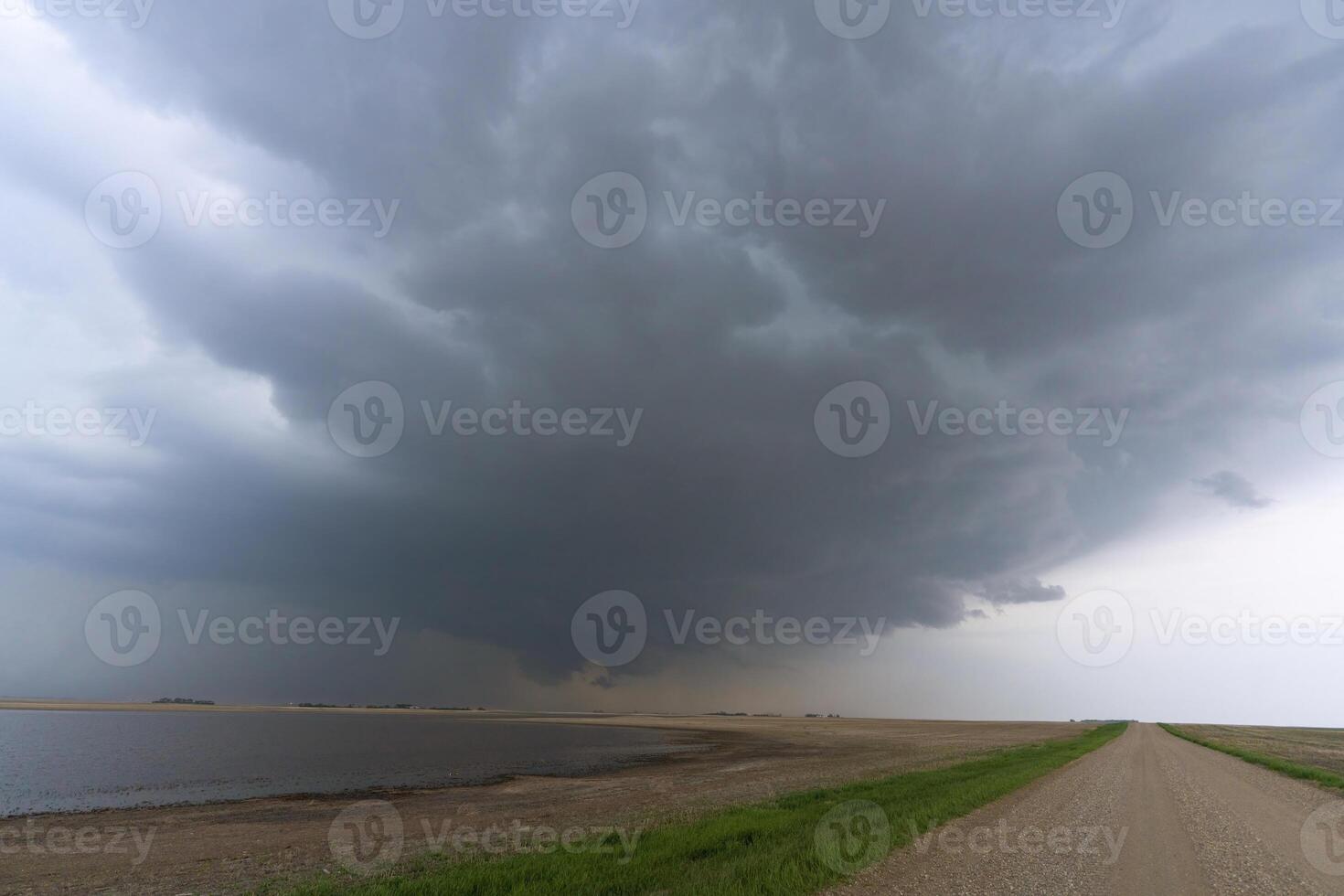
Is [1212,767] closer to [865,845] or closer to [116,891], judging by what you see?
[865,845]

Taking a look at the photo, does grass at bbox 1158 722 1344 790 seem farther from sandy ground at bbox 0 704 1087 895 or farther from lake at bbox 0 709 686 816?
lake at bbox 0 709 686 816

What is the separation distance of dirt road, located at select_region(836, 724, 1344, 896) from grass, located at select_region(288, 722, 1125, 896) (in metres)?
1.04

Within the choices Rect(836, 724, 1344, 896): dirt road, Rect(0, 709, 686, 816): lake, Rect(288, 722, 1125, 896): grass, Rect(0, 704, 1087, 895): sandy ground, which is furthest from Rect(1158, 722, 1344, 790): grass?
Rect(0, 709, 686, 816): lake

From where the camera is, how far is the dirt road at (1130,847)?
1438cm

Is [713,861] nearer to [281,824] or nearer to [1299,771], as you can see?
[281,824]

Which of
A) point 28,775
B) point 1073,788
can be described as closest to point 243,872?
point 1073,788

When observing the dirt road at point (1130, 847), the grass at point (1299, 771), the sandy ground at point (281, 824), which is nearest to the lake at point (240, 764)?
the sandy ground at point (281, 824)

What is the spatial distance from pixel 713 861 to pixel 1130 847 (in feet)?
37.0

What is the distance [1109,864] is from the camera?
15.9 meters

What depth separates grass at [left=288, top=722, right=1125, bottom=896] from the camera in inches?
576

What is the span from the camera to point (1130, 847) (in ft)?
58.4

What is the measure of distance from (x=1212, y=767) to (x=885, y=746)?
33.0 metres

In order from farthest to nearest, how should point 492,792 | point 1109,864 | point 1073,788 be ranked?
point 492,792 → point 1073,788 → point 1109,864

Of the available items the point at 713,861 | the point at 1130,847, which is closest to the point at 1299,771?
the point at 1130,847
